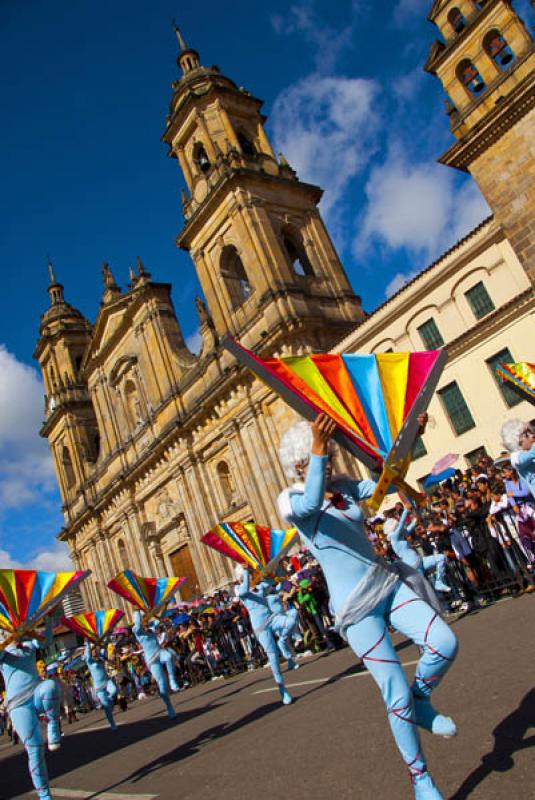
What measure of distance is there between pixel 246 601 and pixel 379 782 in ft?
21.5

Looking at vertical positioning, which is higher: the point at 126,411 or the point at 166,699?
the point at 126,411

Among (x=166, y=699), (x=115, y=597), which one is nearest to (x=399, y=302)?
(x=166, y=699)

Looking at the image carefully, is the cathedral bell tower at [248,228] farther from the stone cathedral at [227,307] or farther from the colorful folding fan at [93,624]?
the colorful folding fan at [93,624]

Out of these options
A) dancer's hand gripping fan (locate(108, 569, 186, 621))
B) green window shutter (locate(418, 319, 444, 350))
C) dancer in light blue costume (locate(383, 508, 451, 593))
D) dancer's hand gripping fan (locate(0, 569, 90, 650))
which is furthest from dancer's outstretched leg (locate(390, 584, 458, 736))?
green window shutter (locate(418, 319, 444, 350))

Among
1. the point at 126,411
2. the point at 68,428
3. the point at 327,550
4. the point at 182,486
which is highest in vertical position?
the point at 68,428

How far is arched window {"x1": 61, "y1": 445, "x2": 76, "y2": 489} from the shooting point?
1887 inches

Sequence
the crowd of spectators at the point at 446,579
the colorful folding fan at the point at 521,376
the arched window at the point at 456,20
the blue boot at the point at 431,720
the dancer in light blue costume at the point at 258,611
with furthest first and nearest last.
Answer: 1. the arched window at the point at 456,20
2. the dancer in light blue costume at the point at 258,611
3. the crowd of spectators at the point at 446,579
4. the colorful folding fan at the point at 521,376
5. the blue boot at the point at 431,720

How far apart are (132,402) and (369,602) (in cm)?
3670

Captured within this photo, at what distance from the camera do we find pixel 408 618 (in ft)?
11.1

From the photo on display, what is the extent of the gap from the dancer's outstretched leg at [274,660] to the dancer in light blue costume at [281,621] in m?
0.45

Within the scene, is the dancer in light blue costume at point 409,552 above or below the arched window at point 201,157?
below

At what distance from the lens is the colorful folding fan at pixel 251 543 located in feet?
39.5

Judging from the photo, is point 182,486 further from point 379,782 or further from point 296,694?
point 379,782

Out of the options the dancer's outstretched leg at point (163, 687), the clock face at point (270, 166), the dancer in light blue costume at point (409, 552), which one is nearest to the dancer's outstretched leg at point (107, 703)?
the dancer's outstretched leg at point (163, 687)
